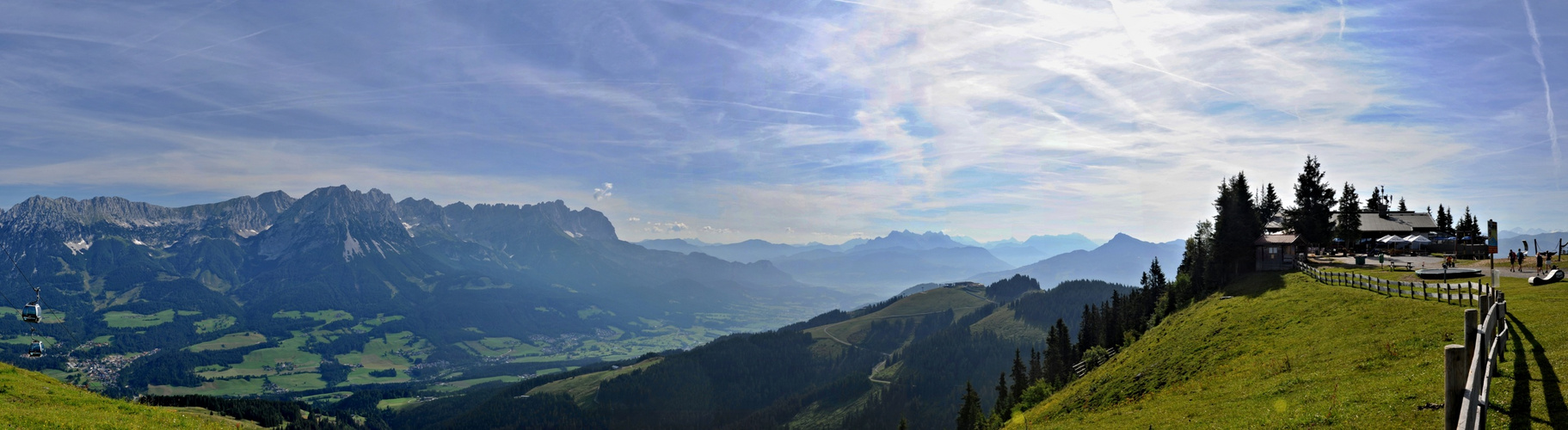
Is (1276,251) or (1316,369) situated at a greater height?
(1276,251)

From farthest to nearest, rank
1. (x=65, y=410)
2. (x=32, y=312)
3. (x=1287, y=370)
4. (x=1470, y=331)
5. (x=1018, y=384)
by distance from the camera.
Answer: (x=1018, y=384)
(x=32, y=312)
(x=1287, y=370)
(x=65, y=410)
(x=1470, y=331)

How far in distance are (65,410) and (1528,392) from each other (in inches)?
2421

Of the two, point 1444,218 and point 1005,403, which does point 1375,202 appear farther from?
point 1005,403

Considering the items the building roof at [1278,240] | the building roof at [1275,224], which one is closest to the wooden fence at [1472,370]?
the building roof at [1278,240]

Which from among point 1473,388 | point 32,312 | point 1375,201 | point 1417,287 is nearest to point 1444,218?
point 1375,201

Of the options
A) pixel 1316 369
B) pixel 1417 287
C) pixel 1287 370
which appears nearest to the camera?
pixel 1316 369

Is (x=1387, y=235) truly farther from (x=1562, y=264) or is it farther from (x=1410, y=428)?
(x=1410, y=428)

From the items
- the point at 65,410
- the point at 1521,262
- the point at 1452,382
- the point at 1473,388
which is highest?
the point at 1521,262

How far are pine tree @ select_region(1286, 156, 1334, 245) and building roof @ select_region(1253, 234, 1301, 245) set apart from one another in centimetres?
1920

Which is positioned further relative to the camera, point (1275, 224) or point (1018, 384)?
point (1018, 384)

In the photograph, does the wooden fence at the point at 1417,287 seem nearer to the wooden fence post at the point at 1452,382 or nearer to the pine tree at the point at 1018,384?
the wooden fence post at the point at 1452,382

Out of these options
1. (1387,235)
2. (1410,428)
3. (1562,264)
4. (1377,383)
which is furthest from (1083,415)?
(1387,235)

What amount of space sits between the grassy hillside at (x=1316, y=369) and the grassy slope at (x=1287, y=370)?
0.10 meters

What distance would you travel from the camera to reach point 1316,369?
Answer: 30875mm
